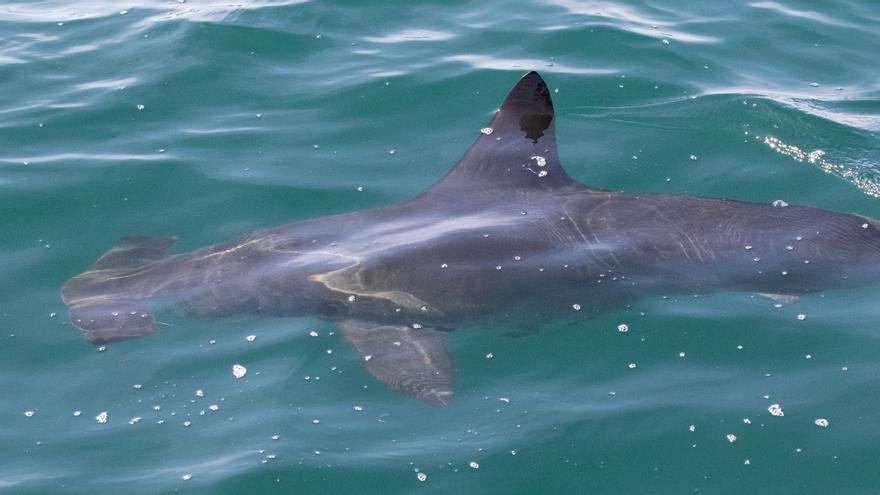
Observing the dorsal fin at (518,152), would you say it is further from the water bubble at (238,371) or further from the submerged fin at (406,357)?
the water bubble at (238,371)

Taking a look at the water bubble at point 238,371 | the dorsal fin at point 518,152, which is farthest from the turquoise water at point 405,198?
the dorsal fin at point 518,152

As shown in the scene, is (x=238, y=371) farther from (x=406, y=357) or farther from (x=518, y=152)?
(x=518, y=152)

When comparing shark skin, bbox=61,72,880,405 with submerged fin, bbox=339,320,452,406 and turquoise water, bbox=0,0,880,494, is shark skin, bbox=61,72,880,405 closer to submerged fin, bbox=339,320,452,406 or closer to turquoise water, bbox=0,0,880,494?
submerged fin, bbox=339,320,452,406

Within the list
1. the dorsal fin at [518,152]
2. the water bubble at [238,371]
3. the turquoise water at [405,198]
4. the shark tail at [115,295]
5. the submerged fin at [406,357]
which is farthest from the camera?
the dorsal fin at [518,152]

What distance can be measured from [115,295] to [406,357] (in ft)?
7.42

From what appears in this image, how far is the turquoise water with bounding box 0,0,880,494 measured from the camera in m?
6.58

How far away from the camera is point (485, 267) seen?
7918 millimetres

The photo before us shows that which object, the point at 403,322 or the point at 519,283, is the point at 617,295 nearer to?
the point at 519,283

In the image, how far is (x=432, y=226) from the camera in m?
8.30

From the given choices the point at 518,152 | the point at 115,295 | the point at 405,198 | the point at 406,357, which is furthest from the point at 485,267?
the point at 115,295

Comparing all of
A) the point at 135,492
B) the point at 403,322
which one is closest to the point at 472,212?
the point at 403,322

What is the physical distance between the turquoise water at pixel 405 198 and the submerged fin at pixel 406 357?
117 mm

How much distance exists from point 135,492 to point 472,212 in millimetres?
3306

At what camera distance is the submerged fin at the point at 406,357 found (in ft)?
23.4
